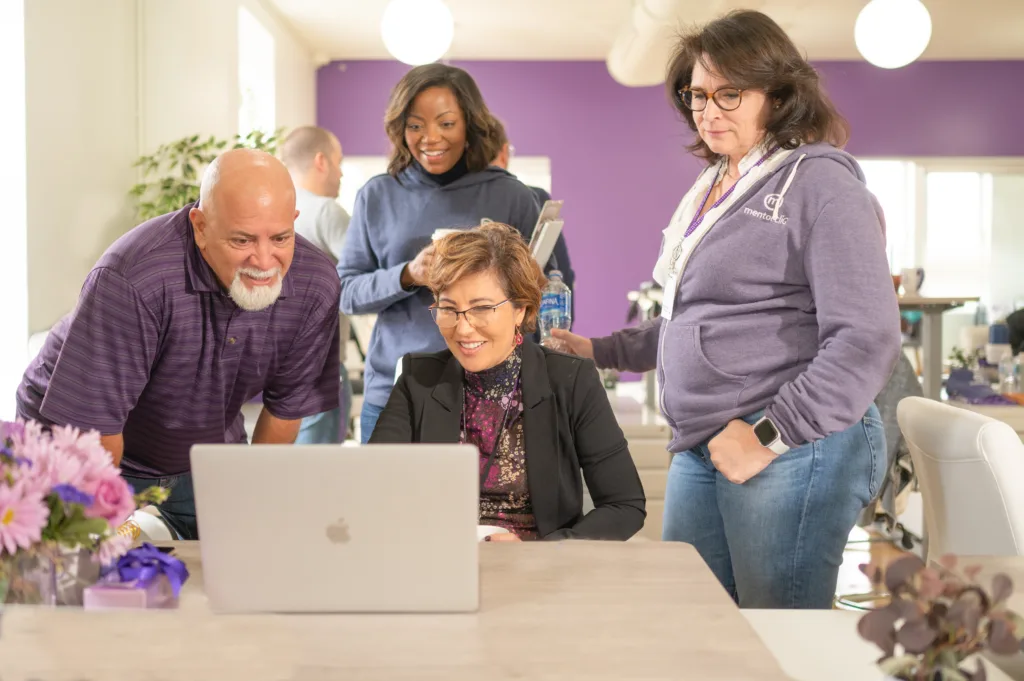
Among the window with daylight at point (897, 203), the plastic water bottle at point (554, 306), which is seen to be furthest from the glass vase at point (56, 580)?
the window with daylight at point (897, 203)

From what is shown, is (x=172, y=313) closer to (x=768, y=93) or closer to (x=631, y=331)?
(x=631, y=331)

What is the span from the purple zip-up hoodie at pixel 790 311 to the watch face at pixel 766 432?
19 mm

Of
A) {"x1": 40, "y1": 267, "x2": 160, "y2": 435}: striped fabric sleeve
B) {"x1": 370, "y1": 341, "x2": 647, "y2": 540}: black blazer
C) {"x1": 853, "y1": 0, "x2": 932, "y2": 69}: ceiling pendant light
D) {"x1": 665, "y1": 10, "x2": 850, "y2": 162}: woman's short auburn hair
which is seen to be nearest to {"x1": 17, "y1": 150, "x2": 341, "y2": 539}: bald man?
{"x1": 40, "y1": 267, "x2": 160, "y2": 435}: striped fabric sleeve

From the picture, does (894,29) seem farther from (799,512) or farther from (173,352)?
(173,352)

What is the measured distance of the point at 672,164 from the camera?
923cm

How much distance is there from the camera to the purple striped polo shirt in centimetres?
179

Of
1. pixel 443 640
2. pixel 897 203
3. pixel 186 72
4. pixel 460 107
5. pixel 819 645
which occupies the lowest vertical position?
pixel 819 645

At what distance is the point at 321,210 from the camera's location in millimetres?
4000

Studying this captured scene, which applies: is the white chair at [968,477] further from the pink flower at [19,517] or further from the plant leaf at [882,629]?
the pink flower at [19,517]

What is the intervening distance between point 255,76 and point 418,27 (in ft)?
8.86

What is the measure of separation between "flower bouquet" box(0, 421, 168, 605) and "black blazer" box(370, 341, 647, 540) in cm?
74

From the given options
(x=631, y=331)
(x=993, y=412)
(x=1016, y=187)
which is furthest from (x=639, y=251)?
(x=631, y=331)

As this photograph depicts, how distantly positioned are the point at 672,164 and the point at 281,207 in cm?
777

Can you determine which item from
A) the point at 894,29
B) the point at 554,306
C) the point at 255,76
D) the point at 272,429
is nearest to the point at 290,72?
the point at 255,76
